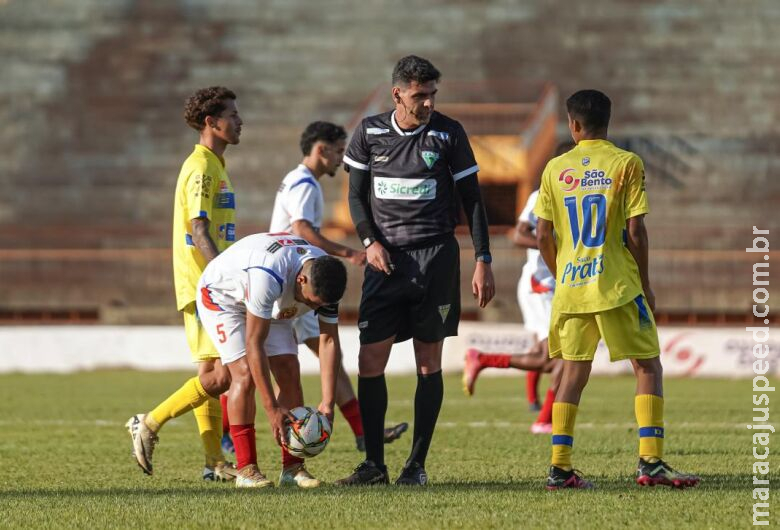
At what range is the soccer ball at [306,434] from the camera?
634 cm

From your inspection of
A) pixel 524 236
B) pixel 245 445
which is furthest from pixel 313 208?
pixel 245 445

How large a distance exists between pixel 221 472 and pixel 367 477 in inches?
40.1

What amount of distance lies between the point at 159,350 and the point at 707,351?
803 cm

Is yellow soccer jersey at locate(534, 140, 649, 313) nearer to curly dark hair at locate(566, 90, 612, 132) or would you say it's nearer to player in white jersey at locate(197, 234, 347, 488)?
curly dark hair at locate(566, 90, 612, 132)

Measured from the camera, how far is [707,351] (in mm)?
18328

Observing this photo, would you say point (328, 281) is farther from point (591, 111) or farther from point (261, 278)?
point (591, 111)

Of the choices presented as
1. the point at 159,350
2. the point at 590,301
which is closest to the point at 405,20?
the point at 159,350

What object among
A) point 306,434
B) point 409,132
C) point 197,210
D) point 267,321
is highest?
point 409,132

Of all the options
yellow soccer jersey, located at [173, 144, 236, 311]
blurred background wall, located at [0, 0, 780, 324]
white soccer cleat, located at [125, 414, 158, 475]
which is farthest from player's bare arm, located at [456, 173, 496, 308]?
blurred background wall, located at [0, 0, 780, 324]

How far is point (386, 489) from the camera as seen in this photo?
6215 mm

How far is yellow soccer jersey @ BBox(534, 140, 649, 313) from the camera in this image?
20.2 ft

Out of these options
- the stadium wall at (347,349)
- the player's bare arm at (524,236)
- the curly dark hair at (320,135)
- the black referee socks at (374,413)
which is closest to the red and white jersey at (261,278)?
the black referee socks at (374,413)

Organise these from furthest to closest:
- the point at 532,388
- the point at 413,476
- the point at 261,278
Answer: the point at 532,388, the point at 413,476, the point at 261,278

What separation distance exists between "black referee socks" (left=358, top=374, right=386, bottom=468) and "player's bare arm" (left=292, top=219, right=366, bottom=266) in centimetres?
70
